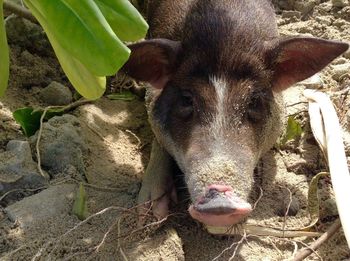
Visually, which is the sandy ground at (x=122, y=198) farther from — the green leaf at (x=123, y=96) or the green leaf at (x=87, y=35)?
the green leaf at (x=87, y=35)

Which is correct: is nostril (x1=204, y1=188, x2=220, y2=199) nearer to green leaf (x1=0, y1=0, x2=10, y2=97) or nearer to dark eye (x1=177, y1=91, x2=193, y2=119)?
dark eye (x1=177, y1=91, x2=193, y2=119)

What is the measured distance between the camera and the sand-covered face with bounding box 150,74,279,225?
94.5 inches

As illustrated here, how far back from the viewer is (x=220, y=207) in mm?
2328

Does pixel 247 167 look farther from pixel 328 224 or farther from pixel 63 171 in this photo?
pixel 63 171

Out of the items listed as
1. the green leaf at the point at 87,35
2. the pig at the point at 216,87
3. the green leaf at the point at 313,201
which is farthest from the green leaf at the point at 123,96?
the green leaf at the point at 87,35

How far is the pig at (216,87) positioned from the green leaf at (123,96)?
1.33 ft

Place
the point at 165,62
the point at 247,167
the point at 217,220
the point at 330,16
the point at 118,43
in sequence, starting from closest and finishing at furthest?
the point at 118,43 < the point at 217,220 < the point at 247,167 < the point at 165,62 < the point at 330,16

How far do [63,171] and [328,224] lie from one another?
1.14 m

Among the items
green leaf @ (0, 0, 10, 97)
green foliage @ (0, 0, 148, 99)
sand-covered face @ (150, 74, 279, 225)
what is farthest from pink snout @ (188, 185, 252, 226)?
green leaf @ (0, 0, 10, 97)

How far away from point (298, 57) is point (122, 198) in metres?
1.03

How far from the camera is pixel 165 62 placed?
10.1 ft

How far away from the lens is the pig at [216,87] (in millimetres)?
2732

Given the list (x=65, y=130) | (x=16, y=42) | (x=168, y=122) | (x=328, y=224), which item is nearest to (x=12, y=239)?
(x=65, y=130)

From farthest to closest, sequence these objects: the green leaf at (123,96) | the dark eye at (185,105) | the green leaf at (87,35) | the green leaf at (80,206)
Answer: the green leaf at (123,96) < the dark eye at (185,105) < the green leaf at (80,206) < the green leaf at (87,35)
